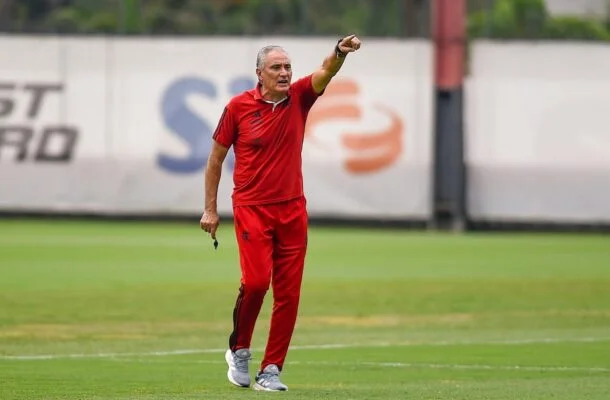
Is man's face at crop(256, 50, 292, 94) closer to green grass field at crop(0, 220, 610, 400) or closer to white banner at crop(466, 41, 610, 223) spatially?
green grass field at crop(0, 220, 610, 400)

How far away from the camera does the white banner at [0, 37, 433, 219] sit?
34.2m

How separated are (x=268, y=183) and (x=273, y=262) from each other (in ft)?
1.84

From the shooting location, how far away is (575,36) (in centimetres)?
3438

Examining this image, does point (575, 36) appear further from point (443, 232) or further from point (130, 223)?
point (130, 223)

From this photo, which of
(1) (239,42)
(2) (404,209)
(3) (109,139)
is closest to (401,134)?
(2) (404,209)

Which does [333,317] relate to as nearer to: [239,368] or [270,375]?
[239,368]

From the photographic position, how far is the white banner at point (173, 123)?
112 ft

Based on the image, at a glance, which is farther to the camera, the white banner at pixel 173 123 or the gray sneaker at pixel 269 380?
the white banner at pixel 173 123

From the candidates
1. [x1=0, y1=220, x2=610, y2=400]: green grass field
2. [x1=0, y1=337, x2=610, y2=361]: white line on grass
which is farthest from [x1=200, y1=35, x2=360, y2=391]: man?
[x1=0, y1=337, x2=610, y2=361]: white line on grass

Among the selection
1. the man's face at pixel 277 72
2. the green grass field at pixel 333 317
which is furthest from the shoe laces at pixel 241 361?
the man's face at pixel 277 72

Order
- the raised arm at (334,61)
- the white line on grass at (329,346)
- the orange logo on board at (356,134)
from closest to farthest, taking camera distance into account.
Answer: the raised arm at (334,61) → the white line on grass at (329,346) → the orange logo on board at (356,134)

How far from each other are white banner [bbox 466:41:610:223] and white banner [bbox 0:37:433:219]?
1110 mm

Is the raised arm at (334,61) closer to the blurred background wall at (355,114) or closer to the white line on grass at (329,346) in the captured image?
the white line on grass at (329,346)

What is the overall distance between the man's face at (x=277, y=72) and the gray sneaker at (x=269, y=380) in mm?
1871
